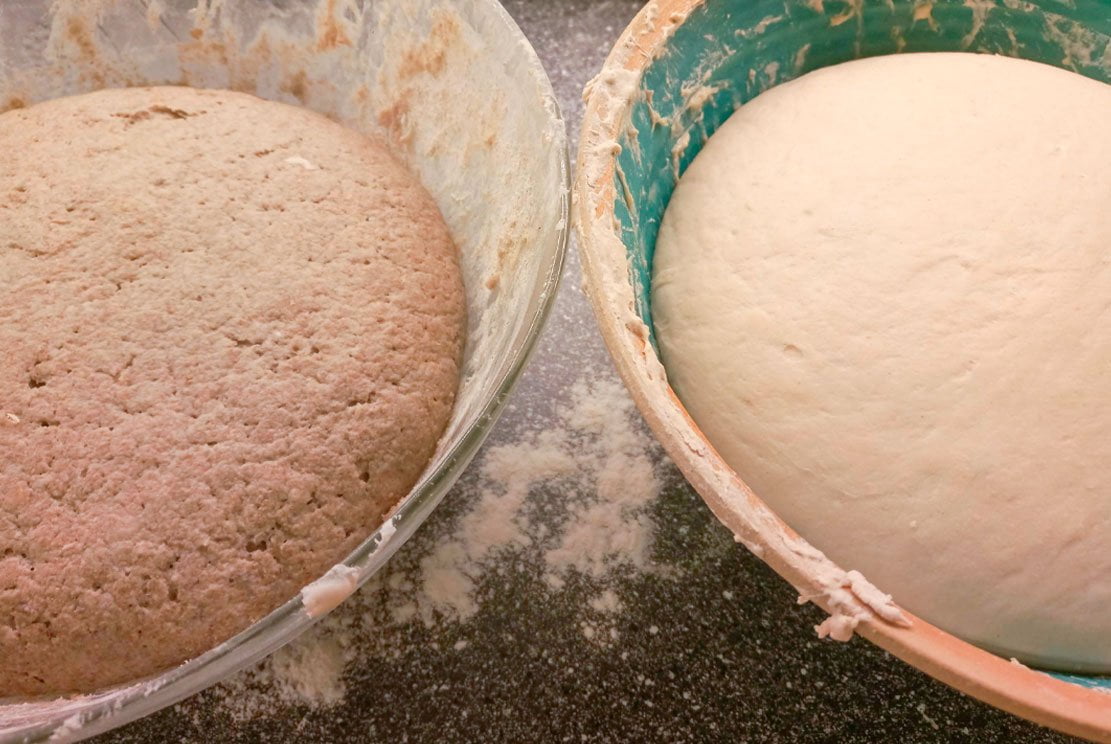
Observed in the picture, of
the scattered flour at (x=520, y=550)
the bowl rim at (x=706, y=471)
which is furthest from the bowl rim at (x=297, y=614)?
the scattered flour at (x=520, y=550)

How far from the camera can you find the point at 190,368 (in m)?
0.77

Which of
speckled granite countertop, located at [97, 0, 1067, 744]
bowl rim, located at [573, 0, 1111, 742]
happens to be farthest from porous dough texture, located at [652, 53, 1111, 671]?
speckled granite countertop, located at [97, 0, 1067, 744]

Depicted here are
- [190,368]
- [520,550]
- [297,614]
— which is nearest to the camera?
[297,614]

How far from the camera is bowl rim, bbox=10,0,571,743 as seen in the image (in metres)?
0.60

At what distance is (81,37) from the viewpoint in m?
1.02

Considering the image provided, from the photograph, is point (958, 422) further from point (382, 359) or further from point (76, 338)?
point (76, 338)

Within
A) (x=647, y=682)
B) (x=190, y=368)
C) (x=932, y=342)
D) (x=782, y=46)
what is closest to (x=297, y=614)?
(x=190, y=368)

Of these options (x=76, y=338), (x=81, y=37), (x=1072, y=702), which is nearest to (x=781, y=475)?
(x=1072, y=702)

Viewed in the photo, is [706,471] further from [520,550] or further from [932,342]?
[520,550]

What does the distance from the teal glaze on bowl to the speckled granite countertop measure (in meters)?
0.36

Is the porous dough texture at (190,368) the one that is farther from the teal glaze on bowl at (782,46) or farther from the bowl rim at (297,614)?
the teal glaze on bowl at (782,46)

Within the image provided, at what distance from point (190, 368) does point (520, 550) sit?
1.36ft

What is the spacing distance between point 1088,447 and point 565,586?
0.54 metres

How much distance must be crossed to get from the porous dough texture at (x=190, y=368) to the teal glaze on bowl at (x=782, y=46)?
27 cm
